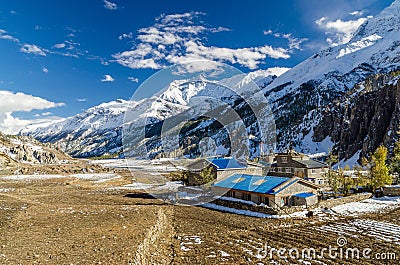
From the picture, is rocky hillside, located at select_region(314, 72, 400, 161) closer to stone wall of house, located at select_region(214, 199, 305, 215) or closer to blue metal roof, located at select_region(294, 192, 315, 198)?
blue metal roof, located at select_region(294, 192, 315, 198)

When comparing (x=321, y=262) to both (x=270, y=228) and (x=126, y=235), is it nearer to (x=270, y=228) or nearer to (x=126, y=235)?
(x=270, y=228)

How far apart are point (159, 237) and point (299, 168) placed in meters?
42.4

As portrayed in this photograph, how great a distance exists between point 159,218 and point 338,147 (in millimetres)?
107100

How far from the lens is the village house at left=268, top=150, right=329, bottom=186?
193 feet

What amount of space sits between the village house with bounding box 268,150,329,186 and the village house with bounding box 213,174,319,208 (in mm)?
19828

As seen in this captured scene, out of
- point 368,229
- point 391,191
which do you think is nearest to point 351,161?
point 391,191

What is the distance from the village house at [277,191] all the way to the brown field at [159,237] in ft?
18.3

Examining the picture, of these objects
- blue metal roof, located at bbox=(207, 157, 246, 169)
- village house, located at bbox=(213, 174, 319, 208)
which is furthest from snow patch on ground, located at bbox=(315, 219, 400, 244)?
blue metal roof, located at bbox=(207, 157, 246, 169)

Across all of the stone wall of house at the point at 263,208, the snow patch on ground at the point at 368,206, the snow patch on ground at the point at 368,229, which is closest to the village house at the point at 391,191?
the snow patch on ground at the point at 368,206

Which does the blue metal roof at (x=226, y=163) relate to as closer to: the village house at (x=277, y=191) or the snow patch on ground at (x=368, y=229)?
the village house at (x=277, y=191)

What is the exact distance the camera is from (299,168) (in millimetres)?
59625

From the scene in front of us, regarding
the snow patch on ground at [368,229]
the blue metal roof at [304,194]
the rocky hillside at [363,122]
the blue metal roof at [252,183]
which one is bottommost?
the snow patch on ground at [368,229]

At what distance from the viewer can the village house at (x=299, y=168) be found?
58969 millimetres

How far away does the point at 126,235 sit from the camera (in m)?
23.2
